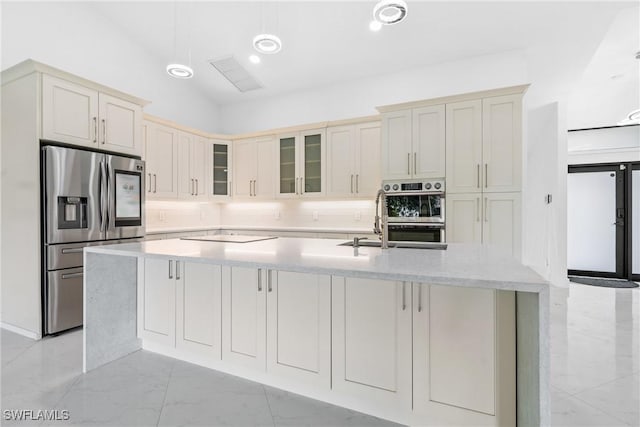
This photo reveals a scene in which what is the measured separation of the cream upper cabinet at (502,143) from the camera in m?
3.25

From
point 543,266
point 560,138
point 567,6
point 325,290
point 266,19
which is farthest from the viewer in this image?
point 543,266

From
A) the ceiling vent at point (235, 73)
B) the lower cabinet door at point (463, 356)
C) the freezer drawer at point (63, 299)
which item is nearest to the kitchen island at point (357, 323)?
the lower cabinet door at point (463, 356)

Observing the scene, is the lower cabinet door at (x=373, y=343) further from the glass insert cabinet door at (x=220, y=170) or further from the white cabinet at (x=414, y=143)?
the glass insert cabinet door at (x=220, y=170)

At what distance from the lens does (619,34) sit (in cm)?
326

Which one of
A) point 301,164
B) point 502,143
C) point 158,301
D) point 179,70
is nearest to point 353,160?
point 301,164

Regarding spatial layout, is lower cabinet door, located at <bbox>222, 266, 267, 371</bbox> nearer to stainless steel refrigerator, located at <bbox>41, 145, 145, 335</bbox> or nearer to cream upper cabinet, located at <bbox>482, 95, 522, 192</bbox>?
stainless steel refrigerator, located at <bbox>41, 145, 145, 335</bbox>

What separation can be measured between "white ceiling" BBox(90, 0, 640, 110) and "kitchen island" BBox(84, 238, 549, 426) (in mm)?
2746

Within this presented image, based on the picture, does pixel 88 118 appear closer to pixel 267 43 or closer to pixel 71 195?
pixel 71 195

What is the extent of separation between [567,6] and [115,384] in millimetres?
4702

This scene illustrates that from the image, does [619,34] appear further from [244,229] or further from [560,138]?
[244,229]

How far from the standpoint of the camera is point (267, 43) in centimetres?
236

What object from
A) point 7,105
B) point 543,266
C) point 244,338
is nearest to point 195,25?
point 7,105

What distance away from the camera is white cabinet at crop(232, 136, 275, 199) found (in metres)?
4.79

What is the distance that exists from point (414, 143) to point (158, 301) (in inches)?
117
